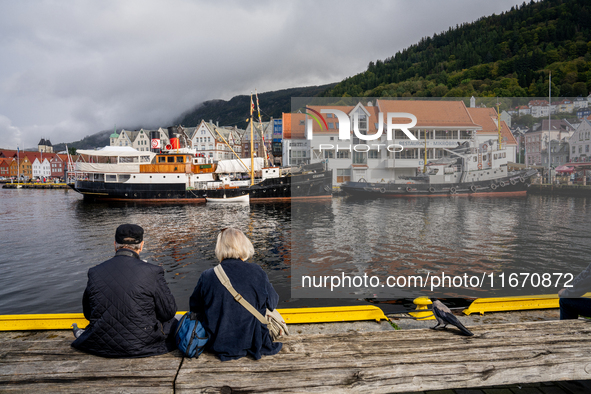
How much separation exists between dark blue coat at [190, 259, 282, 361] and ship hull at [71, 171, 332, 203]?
1303 inches

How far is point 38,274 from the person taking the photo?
1113 cm

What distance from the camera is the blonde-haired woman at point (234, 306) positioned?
8.11ft

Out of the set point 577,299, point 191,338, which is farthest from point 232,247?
point 577,299

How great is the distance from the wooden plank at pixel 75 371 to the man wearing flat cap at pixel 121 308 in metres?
0.08

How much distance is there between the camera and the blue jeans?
3219mm

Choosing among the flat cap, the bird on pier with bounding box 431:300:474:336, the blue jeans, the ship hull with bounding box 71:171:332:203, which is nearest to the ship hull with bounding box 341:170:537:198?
the ship hull with bounding box 71:171:332:203

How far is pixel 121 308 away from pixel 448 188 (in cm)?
2285

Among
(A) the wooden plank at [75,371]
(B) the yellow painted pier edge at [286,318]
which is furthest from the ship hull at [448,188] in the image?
(A) the wooden plank at [75,371]

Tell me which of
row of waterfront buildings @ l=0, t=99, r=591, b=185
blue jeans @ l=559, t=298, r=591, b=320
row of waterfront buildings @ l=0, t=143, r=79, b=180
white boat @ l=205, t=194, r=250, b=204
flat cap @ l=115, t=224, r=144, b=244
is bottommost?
white boat @ l=205, t=194, r=250, b=204

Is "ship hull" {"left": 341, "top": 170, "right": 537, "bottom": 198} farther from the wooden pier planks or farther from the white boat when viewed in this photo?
the wooden pier planks

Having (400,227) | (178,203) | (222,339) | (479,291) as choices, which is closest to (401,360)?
(222,339)

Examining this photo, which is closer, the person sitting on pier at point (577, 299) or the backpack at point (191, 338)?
the backpack at point (191, 338)

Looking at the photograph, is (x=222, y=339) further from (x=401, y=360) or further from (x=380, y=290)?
(x=380, y=290)

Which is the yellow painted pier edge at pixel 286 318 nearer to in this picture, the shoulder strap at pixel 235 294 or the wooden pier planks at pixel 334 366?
the wooden pier planks at pixel 334 366
